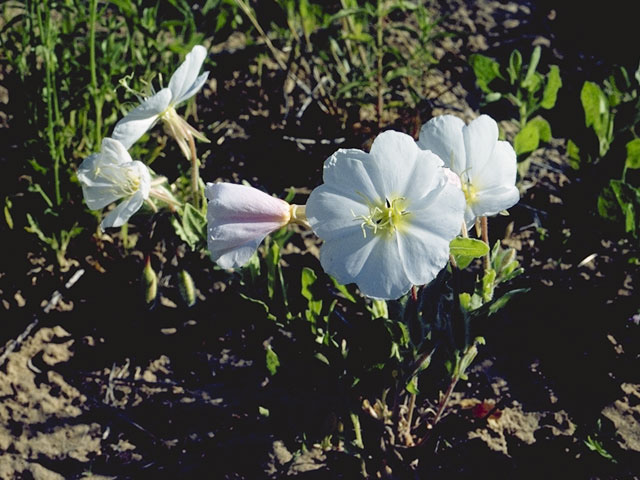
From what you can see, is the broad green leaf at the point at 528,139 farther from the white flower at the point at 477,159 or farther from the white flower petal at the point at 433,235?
the white flower petal at the point at 433,235

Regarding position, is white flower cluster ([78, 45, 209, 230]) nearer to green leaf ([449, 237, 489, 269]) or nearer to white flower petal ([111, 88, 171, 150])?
white flower petal ([111, 88, 171, 150])

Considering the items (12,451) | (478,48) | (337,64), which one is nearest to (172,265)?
(12,451)

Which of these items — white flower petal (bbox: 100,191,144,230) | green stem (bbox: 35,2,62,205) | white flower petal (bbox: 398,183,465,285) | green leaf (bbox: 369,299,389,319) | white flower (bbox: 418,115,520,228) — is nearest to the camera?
white flower petal (bbox: 398,183,465,285)

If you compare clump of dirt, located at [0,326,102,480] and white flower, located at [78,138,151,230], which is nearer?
white flower, located at [78,138,151,230]

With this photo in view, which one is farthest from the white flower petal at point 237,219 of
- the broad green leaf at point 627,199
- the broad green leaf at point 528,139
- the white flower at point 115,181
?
the broad green leaf at point 627,199

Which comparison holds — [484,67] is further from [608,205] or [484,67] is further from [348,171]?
[348,171]

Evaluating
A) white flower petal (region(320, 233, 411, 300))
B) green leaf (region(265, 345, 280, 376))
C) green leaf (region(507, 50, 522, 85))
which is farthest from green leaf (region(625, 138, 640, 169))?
green leaf (region(265, 345, 280, 376))

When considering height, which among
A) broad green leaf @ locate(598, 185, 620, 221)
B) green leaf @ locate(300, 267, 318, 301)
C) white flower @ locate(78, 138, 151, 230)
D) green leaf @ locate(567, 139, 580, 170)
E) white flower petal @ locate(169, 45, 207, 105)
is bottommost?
green leaf @ locate(300, 267, 318, 301)
